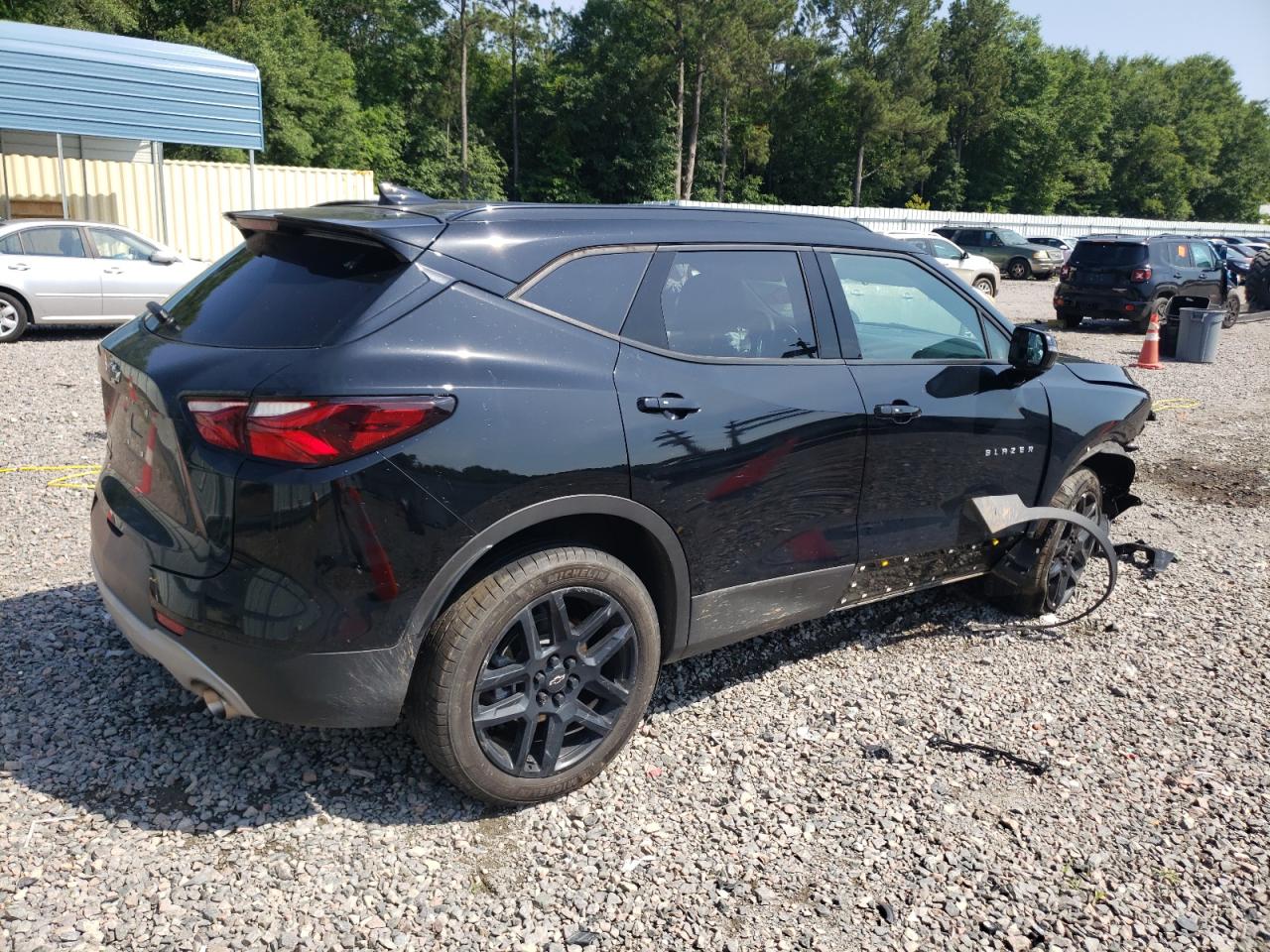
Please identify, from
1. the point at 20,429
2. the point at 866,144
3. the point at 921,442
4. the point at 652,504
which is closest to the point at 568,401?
the point at 652,504

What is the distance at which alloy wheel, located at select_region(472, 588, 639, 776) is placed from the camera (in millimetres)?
2975

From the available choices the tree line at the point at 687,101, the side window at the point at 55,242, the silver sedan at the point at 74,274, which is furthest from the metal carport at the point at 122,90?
the tree line at the point at 687,101

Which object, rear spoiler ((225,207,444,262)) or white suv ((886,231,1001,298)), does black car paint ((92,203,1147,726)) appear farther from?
white suv ((886,231,1001,298))

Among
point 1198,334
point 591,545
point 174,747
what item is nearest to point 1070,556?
point 591,545

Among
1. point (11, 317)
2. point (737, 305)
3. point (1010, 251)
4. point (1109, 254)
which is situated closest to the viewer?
point (737, 305)

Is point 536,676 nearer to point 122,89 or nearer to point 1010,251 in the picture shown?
point 122,89

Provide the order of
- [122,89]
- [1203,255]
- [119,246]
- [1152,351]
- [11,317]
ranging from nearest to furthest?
[11,317] → [119,246] → [1152,351] → [122,89] → [1203,255]

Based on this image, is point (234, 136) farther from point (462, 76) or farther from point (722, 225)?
point (462, 76)

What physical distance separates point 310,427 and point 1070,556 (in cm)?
378

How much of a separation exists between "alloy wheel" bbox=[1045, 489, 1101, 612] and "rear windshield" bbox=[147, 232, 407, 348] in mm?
3358

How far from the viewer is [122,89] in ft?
58.4

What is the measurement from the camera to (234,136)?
19094 millimetres

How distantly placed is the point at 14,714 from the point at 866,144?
69620 millimetres

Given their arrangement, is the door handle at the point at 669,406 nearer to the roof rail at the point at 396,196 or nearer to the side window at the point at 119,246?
the roof rail at the point at 396,196
